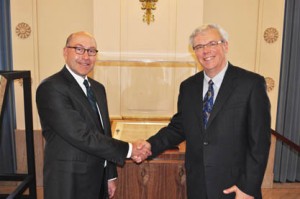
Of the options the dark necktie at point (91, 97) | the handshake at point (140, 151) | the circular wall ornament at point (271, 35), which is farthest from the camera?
the circular wall ornament at point (271, 35)

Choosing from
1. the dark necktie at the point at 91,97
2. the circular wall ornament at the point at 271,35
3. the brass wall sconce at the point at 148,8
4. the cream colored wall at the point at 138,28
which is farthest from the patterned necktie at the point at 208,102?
the circular wall ornament at the point at 271,35

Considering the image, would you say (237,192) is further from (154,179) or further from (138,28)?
(138,28)

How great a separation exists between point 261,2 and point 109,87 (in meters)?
2.14

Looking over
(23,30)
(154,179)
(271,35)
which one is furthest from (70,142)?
(271,35)

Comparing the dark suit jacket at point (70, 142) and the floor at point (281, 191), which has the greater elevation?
the dark suit jacket at point (70, 142)

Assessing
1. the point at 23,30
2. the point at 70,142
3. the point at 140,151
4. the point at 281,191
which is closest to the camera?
the point at 70,142

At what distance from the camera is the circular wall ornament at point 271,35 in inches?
159

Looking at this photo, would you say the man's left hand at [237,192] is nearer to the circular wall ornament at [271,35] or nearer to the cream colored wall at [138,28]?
the cream colored wall at [138,28]

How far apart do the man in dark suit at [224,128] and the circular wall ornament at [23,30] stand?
2656 millimetres

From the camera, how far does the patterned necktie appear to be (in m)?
1.98

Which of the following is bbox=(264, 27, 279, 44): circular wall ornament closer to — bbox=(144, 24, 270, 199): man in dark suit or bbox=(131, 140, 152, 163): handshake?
bbox=(144, 24, 270, 199): man in dark suit

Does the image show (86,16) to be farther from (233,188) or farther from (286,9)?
(233,188)

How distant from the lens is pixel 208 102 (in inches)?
78.7

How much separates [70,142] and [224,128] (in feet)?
3.05
